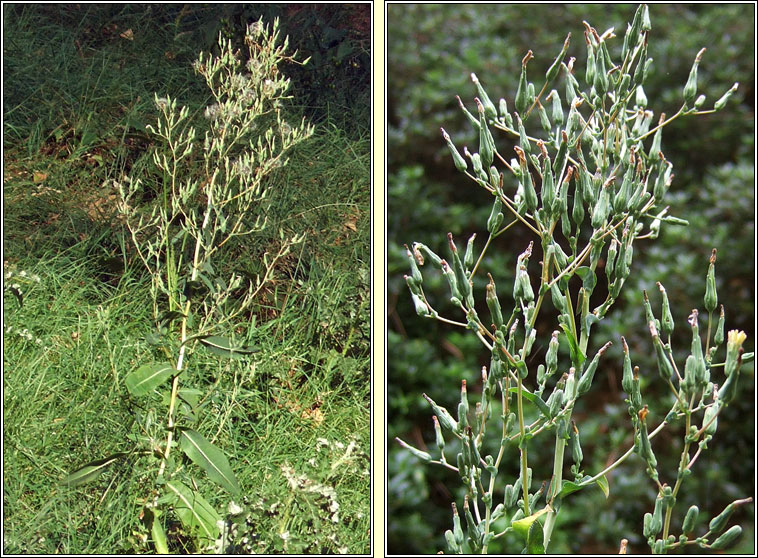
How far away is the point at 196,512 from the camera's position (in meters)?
1.87

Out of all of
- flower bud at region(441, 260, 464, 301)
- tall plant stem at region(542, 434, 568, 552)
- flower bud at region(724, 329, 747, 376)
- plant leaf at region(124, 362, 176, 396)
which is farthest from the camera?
plant leaf at region(124, 362, 176, 396)

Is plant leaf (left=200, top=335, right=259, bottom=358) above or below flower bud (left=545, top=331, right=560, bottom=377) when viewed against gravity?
below

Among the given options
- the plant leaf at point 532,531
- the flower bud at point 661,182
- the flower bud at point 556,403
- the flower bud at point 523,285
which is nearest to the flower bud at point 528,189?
the flower bud at point 523,285

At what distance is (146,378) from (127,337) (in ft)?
1.36

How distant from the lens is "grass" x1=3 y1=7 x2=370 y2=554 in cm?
197

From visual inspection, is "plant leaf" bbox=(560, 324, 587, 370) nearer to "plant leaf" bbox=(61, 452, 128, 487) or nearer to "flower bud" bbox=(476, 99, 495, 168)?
"flower bud" bbox=(476, 99, 495, 168)

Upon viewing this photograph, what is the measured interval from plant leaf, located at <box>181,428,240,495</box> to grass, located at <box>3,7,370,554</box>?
0.06 metres

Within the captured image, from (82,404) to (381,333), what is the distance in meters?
1.00

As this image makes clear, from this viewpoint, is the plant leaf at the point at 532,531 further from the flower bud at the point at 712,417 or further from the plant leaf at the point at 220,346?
the plant leaf at the point at 220,346

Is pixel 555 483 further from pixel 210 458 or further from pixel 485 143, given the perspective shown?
pixel 210 458

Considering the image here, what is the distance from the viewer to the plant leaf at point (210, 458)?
179cm

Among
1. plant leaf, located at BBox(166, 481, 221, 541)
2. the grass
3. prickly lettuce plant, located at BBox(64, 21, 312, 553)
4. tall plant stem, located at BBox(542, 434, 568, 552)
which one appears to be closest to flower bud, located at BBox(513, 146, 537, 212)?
tall plant stem, located at BBox(542, 434, 568, 552)

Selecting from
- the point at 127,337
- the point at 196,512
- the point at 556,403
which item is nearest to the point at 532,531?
the point at 556,403

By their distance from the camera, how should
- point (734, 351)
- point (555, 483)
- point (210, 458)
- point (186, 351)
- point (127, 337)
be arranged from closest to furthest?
1. point (734, 351)
2. point (555, 483)
3. point (210, 458)
4. point (186, 351)
5. point (127, 337)
